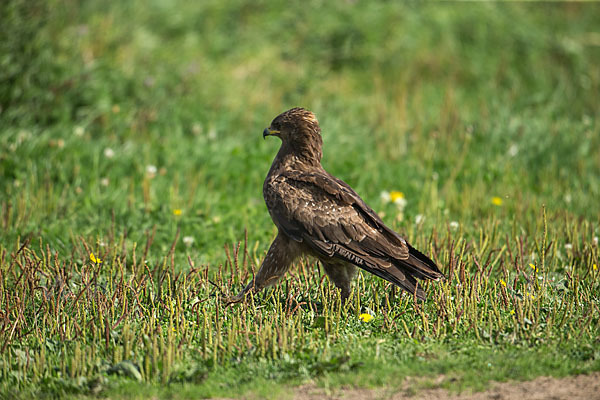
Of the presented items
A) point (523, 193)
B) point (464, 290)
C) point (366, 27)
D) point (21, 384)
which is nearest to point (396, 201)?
point (523, 193)

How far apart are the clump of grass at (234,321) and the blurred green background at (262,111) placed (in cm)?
75

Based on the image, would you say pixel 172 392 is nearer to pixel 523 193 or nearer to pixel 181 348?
pixel 181 348

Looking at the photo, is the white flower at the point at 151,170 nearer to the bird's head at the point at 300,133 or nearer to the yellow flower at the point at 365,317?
the bird's head at the point at 300,133

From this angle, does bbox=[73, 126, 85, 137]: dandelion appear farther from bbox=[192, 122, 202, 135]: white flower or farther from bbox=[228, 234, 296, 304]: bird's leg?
bbox=[228, 234, 296, 304]: bird's leg

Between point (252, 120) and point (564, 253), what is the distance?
480 cm

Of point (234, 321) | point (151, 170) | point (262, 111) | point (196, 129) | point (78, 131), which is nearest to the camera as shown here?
point (234, 321)

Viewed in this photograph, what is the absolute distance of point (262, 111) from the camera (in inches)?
400

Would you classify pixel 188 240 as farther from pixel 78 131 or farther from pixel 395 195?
pixel 78 131

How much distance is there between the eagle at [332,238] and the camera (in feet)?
16.5

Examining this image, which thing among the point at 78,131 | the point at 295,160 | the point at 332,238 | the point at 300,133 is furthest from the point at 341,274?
the point at 78,131

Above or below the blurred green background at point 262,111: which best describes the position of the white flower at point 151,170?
below

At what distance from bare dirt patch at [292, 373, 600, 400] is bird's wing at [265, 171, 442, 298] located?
1.03m

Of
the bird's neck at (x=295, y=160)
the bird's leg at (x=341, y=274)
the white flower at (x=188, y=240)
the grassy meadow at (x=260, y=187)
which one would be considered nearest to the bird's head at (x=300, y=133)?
the bird's neck at (x=295, y=160)

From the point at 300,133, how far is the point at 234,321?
1.65 meters
